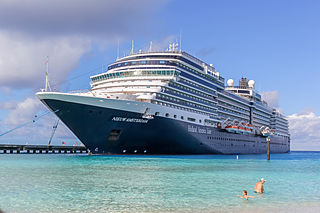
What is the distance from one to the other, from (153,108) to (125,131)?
4360 millimetres

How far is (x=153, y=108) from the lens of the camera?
39531 millimetres

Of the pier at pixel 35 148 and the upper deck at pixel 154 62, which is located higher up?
the upper deck at pixel 154 62

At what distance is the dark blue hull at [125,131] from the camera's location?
36031mm

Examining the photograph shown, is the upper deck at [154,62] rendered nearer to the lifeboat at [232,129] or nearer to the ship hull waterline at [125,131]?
the ship hull waterline at [125,131]

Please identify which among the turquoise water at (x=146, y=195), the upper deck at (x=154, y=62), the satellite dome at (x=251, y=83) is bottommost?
the turquoise water at (x=146, y=195)

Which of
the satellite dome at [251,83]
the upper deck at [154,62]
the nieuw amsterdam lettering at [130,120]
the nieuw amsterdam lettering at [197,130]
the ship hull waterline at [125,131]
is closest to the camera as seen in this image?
the ship hull waterline at [125,131]

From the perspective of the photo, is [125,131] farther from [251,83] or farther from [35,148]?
[251,83]

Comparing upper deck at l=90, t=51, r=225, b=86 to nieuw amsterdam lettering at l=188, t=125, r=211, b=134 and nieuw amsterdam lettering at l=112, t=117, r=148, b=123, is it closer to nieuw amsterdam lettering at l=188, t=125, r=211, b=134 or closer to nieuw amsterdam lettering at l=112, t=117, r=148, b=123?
nieuw amsterdam lettering at l=188, t=125, r=211, b=134

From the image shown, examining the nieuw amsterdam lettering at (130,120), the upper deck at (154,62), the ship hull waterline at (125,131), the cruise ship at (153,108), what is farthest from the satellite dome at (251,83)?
the nieuw amsterdam lettering at (130,120)

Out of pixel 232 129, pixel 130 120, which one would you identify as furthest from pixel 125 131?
pixel 232 129

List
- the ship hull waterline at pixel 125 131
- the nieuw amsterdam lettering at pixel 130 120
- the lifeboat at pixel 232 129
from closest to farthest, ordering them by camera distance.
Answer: the ship hull waterline at pixel 125 131 < the nieuw amsterdam lettering at pixel 130 120 < the lifeboat at pixel 232 129

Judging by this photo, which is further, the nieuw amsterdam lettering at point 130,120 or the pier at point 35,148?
the pier at point 35,148

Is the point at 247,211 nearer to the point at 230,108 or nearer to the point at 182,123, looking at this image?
the point at 182,123

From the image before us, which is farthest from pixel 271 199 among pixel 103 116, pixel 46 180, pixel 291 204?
pixel 103 116
